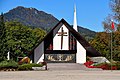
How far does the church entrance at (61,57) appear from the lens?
45.1 meters

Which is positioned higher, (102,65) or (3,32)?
(3,32)

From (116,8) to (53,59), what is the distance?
37.2ft

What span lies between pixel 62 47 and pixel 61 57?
1611 millimetres

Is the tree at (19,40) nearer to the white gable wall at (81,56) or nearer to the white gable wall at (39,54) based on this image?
the white gable wall at (39,54)

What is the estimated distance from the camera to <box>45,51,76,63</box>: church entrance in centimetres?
4509

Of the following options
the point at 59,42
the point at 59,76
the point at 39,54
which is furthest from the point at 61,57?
the point at 59,76

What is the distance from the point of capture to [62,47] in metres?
45.8

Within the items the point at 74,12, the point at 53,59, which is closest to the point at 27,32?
the point at 74,12

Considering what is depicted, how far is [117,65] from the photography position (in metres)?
31.0

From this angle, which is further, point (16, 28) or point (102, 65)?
point (16, 28)

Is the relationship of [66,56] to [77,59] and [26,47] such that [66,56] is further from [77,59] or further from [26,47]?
[26,47]

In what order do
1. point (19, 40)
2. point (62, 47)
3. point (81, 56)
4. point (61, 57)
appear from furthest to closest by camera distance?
point (19, 40) < point (62, 47) < point (81, 56) < point (61, 57)

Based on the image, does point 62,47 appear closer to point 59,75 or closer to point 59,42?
point 59,42

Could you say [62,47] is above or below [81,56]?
above
